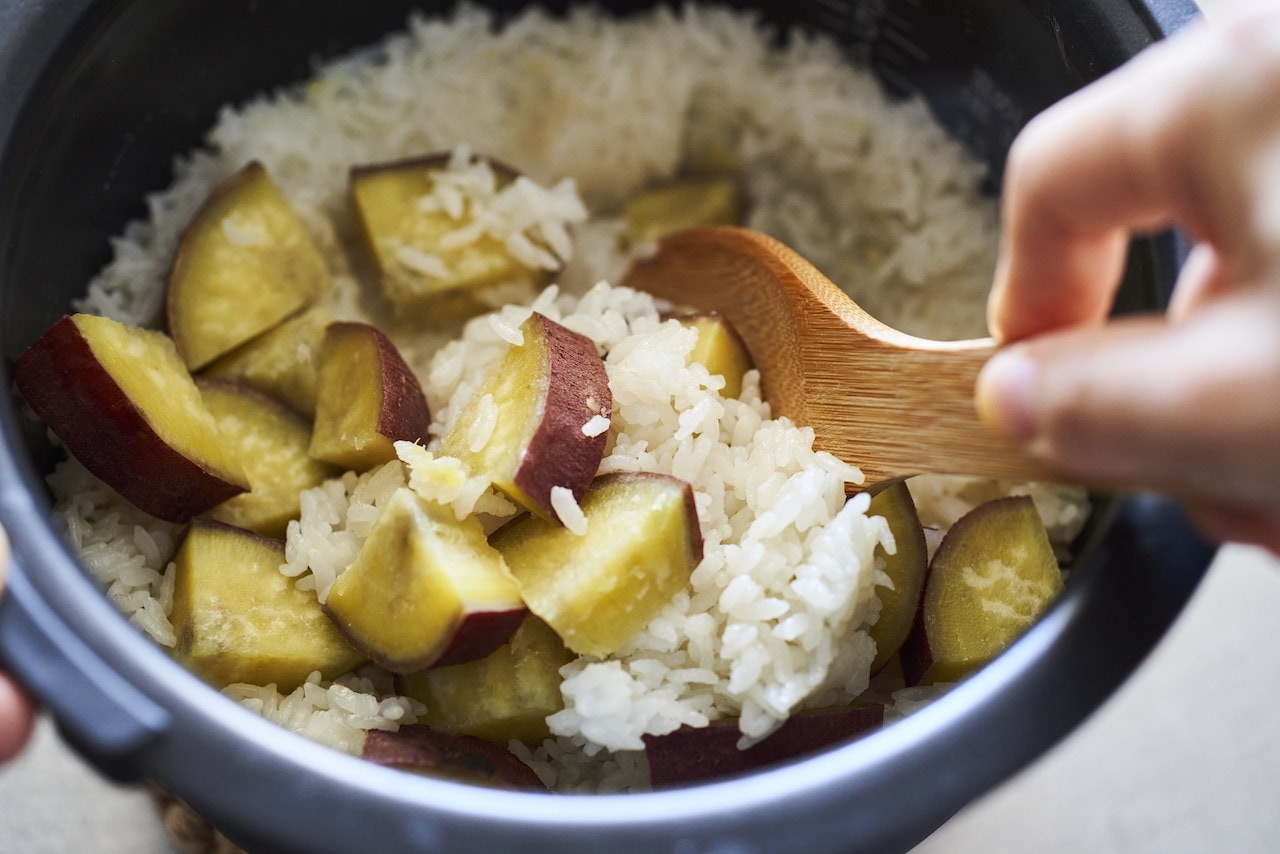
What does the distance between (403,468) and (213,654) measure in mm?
267

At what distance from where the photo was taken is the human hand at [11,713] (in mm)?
733

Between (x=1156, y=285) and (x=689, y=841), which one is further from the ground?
(x=1156, y=285)

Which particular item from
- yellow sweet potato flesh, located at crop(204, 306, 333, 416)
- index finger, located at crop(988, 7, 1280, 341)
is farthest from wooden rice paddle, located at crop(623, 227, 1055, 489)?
yellow sweet potato flesh, located at crop(204, 306, 333, 416)

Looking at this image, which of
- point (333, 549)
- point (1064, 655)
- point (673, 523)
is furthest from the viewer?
point (333, 549)

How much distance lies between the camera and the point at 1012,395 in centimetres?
68

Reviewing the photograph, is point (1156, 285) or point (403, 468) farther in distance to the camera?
point (403, 468)

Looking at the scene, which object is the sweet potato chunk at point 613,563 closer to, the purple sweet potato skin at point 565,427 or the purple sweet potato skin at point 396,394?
the purple sweet potato skin at point 565,427

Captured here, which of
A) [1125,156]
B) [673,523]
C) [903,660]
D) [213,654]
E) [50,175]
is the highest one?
[1125,156]

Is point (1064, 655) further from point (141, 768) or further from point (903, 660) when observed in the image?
point (141, 768)

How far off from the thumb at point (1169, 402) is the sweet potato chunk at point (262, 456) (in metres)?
0.82

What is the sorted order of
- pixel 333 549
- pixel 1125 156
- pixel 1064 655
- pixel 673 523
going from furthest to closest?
pixel 333 549 → pixel 673 523 → pixel 1064 655 → pixel 1125 156

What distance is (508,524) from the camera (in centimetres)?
102

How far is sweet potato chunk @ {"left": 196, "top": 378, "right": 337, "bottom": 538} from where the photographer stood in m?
1.14

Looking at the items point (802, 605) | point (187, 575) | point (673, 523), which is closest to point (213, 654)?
point (187, 575)
